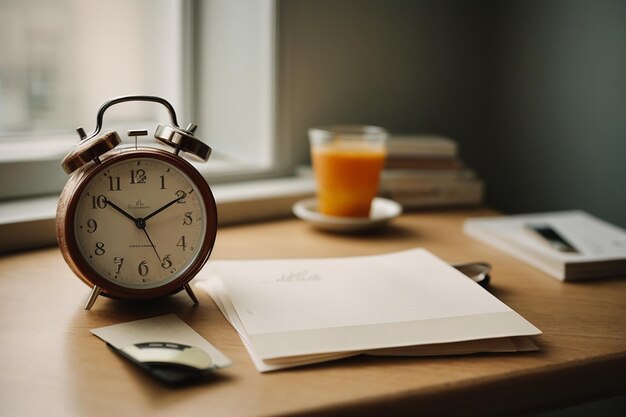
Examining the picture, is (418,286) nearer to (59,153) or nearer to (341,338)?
(341,338)

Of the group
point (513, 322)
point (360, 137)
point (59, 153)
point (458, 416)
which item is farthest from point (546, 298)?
point (59, 153)

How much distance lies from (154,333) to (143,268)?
0.10 meters

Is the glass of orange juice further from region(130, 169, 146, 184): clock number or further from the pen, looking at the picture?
region(130, 169, 146, 184): clock number

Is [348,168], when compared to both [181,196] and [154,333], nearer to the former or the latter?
[181,196]

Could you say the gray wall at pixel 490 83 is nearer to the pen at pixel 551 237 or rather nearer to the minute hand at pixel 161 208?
the pen at pixel 551 237

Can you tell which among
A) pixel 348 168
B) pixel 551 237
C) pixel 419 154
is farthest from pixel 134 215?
pixel 419 154

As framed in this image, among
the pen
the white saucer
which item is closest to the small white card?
the white saucer

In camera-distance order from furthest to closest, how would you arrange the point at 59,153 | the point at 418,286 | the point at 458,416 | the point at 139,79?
the point at 139,79, the point at 59,153, the point at 418,286, the point at 458,416

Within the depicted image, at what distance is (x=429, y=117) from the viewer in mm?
1709

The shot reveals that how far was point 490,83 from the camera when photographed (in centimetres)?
175

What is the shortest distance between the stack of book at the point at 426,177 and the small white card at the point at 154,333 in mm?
733

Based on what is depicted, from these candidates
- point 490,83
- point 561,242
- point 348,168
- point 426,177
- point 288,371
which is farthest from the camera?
point 490,83

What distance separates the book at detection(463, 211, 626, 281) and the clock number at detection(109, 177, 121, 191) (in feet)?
2.12

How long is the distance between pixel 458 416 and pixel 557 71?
43.0 inches
